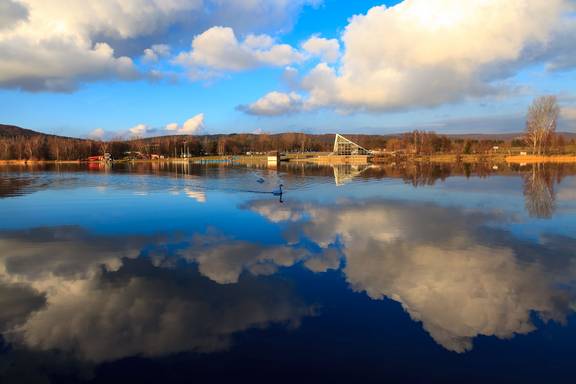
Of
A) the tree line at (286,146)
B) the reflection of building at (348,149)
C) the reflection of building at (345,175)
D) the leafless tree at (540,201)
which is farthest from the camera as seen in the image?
the reflection of building at (348,149)

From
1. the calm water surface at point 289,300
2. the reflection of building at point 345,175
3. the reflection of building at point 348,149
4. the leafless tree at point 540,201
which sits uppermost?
the reflection of building at point 348,149

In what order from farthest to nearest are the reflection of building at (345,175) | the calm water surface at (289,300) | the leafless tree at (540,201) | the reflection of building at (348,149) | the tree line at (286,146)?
the reflection of building at (348,149), the tree line at (286,146), the reflection of building at (345,175), the leafless tree at (540,201), the calm water surface at (289,300)

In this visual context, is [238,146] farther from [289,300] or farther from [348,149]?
[289,300]

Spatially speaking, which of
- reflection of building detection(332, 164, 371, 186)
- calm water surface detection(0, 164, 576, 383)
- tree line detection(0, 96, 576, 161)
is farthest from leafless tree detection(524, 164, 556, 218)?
tree line detection(0, 96, 576, 161)

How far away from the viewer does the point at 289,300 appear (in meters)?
7.02

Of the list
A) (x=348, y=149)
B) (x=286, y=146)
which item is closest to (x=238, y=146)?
(x=286, y=146)

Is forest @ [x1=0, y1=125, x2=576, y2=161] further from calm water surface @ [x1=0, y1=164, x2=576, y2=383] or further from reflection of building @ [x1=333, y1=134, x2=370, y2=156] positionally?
calm water surface @ [x1=0, y1=164, x2=576, y2=383]

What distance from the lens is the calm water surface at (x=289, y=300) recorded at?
16.6 ft

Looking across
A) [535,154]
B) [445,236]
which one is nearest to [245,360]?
[445,236]

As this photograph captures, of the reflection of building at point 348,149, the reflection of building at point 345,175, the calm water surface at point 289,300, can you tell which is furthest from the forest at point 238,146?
the calm water surface at point 289,300

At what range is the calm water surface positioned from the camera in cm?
505

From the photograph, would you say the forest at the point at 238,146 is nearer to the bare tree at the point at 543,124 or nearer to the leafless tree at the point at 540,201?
the bare tree at the point at 543,124

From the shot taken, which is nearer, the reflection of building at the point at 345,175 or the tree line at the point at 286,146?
the reflection of building at the point at 345,175

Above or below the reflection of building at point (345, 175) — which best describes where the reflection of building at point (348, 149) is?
above
